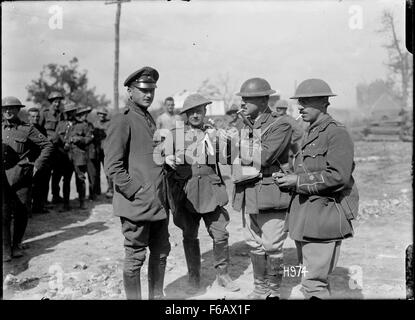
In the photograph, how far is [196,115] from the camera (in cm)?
494

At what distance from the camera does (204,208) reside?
4.81 m

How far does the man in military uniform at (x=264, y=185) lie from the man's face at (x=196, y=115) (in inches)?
19.6

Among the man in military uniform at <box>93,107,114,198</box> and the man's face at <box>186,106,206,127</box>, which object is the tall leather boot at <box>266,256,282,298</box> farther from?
the man in military uniform at <box>93,107,114,198</box>

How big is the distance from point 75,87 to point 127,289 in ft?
98.7

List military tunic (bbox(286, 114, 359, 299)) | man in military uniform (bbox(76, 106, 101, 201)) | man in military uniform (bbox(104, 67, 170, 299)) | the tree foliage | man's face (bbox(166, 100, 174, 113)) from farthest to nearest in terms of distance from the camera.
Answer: the tree foliage
man's face (bbox(166, 100, 174, 113))
man in military uniform (bbox(76, 106, 101, 201))
man in military uniform (bbox(104, 67, 170, 299))
military tunic (bbox(286, 114, 359, 299))

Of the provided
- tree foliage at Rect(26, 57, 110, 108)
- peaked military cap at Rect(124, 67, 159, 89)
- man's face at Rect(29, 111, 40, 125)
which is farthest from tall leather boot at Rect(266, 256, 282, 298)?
tree foliage at Rect(26, 57, 110, 108)

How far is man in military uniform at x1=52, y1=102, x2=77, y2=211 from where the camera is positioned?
920cm

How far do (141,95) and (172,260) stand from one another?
268cm

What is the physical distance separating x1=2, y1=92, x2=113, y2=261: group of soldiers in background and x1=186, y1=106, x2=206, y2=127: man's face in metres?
2.49

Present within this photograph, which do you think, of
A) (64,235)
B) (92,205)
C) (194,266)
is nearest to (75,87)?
(92,205)

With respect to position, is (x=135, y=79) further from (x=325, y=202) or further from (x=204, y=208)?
(x=325, y=202)

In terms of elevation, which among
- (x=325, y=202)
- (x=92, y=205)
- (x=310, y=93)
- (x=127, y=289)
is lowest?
(x=92, y=205)

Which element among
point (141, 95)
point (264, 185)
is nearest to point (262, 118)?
point (264, 185)
